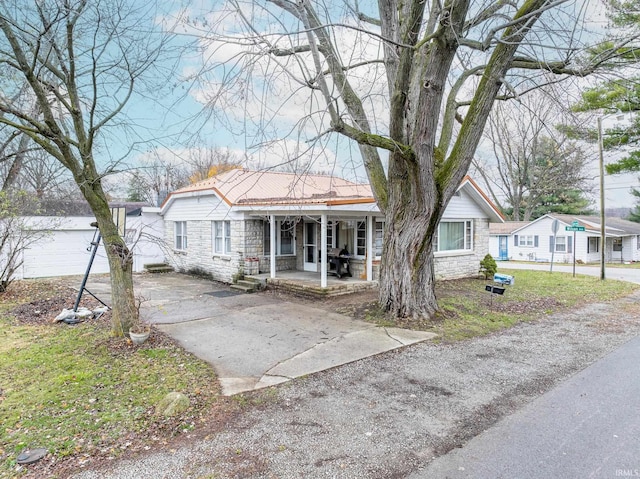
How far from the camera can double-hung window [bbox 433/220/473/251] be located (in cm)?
1361

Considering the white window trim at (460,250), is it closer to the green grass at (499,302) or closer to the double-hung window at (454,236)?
the double-hung window at (454,236)

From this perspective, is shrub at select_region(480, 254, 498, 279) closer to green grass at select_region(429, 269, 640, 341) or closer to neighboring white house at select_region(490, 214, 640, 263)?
green grass at select_region(429, 269, 640, 341)

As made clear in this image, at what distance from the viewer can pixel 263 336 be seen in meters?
6.71

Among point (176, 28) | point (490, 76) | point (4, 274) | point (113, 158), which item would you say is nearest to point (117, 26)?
point (176, 28)

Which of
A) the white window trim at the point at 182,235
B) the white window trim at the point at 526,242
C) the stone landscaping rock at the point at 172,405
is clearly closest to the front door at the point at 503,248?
the white window trim at the point at 526,242

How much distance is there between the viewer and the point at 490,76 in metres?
6.65

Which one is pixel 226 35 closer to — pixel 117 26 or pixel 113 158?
pixel 117 26

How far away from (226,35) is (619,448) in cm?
654

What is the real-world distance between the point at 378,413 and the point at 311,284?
692 cm

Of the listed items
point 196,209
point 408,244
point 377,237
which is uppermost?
point 196,209

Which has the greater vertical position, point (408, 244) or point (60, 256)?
point (408, 244)

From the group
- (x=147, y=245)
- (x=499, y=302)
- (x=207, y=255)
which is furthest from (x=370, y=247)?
(x=147, y=245)

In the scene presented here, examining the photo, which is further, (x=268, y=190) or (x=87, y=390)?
(x=268, y=190)

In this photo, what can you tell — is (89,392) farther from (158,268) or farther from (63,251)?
(63,251)
